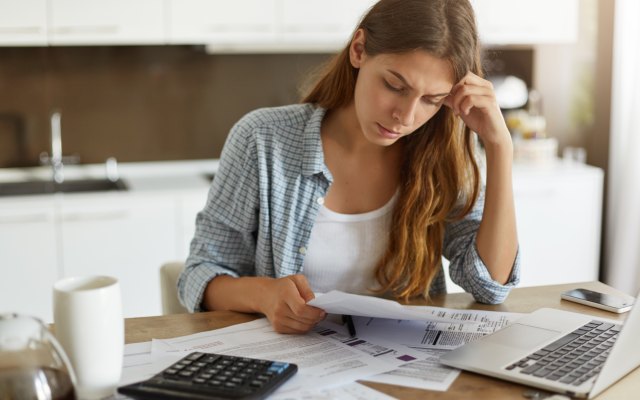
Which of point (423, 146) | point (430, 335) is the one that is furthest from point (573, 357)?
point (423, 146)

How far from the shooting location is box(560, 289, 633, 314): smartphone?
1.50 metres

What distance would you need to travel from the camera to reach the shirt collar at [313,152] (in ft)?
5.66

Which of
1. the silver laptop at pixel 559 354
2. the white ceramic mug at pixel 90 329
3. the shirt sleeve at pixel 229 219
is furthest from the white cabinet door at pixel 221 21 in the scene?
the white ceramic mug at pixel 90 329

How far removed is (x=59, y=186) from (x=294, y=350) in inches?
94.7

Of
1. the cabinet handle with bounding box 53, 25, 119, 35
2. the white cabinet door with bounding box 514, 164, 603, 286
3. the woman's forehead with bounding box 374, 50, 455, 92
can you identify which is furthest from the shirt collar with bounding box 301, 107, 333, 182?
the white cabinet door with bounding box 514, 164, 603, 286

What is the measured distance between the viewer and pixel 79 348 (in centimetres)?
105

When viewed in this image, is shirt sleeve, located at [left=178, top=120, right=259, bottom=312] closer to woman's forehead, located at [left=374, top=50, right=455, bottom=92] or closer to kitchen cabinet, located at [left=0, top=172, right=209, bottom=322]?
woman's forehead, located at [left=374, top=50, right=455, bottom=92]

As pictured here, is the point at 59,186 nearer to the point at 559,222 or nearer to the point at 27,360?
the point at 559,222

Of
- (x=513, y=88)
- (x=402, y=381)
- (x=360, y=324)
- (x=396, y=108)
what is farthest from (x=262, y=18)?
(x=402, y=381)

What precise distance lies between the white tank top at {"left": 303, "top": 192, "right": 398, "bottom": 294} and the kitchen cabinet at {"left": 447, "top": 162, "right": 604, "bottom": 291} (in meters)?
1.93

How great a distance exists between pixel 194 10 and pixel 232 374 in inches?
95.5

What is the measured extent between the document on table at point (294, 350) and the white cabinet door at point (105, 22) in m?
2.10

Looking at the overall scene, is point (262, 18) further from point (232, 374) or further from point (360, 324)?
point (232, 374)

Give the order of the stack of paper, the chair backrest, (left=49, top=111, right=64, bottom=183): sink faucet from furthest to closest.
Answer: (left=49, top=111, right=64, bottom=183): sink faucet < the chair backrest < the stack of paper
